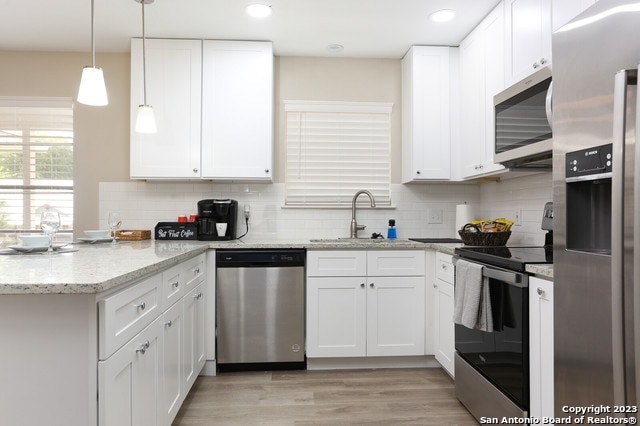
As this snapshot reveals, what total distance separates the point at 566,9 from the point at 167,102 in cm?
262

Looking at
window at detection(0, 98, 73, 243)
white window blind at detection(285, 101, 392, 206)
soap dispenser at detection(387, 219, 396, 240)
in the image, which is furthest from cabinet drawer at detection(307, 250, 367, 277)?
window at detection(0, 98, 73, 243)

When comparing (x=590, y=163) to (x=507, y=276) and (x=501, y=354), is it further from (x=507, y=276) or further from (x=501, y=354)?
(x=501, y=354)

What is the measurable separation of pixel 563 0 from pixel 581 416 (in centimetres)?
179

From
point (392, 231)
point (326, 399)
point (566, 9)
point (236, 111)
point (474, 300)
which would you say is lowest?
point (326, 399)

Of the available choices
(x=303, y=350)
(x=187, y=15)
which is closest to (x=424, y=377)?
(x=303, y=350)

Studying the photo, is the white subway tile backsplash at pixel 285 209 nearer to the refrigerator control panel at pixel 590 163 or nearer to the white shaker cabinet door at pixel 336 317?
the white shaker cabinet door at pixel 336 317

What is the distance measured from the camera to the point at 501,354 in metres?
1.77

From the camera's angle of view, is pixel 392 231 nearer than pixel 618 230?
No

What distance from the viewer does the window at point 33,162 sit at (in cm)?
325

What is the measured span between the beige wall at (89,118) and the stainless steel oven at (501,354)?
2.95 meters

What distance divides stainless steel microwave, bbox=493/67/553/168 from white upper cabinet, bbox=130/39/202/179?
7.06 feet

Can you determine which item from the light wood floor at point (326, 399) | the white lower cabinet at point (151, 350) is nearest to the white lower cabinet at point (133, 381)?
the white lower cabinet at point (151, 350)

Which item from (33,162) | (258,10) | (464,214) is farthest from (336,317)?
(33,162)

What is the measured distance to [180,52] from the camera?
2.99 meters
